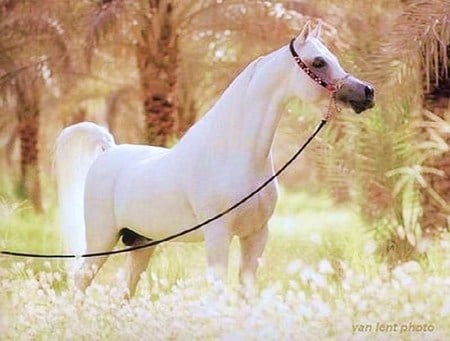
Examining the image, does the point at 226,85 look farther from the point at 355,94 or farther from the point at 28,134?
the point at 28,134

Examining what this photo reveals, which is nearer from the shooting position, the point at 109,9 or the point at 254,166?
the point at 254,166

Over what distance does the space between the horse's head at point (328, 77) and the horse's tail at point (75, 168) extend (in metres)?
0.42

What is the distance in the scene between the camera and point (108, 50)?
73.9 inches

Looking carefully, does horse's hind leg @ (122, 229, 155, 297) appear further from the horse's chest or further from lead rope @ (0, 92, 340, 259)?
the horse's chest

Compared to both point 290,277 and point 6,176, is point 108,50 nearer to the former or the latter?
point 6,176

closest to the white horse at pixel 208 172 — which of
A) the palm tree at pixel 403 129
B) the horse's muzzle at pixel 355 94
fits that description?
the horse's muzzle at pixel 355 94

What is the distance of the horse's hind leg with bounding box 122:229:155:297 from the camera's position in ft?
6.07

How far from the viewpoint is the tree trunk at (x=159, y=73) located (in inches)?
73.2

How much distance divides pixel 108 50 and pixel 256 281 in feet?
1.72

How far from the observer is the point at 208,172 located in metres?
1.76

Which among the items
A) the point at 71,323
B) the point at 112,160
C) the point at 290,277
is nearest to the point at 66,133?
the point at 112,160

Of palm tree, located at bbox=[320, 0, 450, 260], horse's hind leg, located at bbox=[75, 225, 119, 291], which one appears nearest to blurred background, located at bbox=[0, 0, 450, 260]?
palm tree, located at bbox=[320, 0, 450, 260]

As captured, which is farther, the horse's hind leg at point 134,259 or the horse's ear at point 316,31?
the horse's hind leg at point 134,259

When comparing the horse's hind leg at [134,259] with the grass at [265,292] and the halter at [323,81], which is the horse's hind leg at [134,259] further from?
the halter at [323,81]
